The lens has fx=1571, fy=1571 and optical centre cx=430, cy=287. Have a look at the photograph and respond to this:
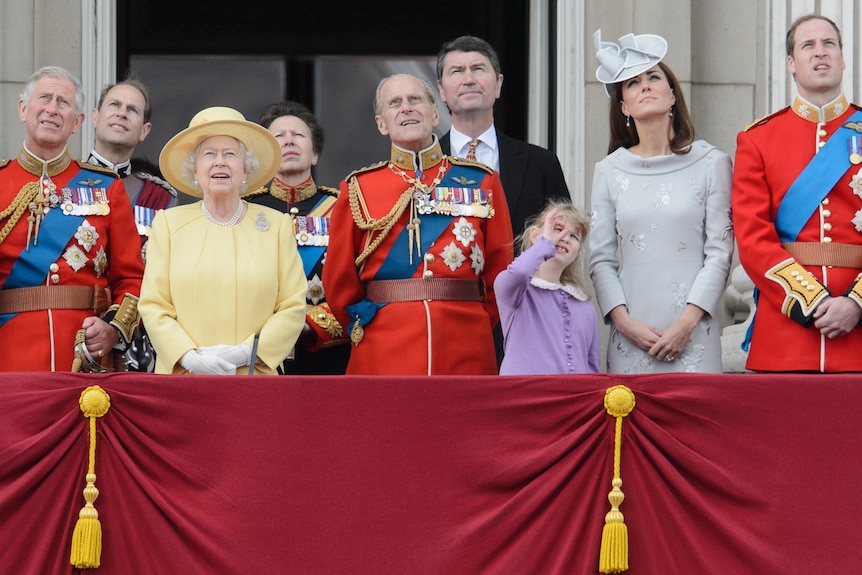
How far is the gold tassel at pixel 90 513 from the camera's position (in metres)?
4.09

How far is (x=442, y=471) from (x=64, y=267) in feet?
5.62

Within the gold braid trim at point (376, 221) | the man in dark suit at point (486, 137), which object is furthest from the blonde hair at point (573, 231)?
the man in dark suit at point (486, 137)

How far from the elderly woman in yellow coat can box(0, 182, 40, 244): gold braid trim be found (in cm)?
55

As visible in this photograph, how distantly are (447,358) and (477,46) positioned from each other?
1382 mm

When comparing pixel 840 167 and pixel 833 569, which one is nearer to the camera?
pixel 833 569

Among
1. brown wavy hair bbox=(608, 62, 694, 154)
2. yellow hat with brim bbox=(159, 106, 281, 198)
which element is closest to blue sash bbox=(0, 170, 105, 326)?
yellow hat with brim bbox=(159, 106, 281, 198)

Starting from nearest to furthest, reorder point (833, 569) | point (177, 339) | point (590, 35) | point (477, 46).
Answer: point (833, 569), point (177, 339), point (477, 46), point (590, 35)

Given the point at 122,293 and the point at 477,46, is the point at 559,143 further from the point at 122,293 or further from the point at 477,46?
the point at 122,293

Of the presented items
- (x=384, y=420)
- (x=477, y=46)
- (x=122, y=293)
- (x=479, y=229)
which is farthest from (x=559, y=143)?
(x=384, y=420)

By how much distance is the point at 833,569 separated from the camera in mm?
4191

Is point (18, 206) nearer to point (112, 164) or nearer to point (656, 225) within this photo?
point (112, 164)

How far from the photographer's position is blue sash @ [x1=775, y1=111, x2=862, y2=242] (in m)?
4.96

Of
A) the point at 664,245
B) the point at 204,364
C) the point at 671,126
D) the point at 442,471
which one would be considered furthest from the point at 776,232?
the point at 204,364

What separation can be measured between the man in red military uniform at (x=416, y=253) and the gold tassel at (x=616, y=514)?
0.92 m
